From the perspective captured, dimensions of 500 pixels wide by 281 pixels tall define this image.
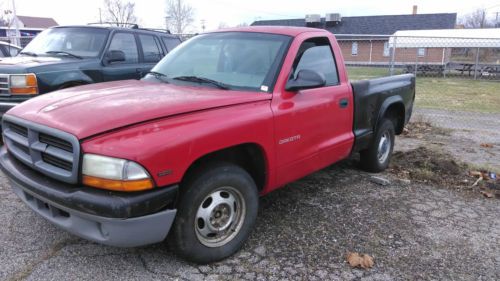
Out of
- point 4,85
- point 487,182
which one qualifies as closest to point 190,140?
point 487,182

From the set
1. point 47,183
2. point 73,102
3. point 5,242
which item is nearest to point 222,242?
point 47,183

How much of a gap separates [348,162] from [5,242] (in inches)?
169

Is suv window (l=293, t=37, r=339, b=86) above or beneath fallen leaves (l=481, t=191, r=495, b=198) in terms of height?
above

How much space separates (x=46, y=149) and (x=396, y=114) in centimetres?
461

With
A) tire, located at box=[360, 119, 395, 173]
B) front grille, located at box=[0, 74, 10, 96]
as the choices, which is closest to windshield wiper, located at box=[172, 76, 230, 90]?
tire, located at box=[360, 119, 395, 173]

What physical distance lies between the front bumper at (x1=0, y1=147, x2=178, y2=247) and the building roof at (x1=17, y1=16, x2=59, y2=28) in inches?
2950

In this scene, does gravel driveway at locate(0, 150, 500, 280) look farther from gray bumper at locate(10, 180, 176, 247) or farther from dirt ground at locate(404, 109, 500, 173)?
dirt ground at locate(404, 109, 500, 173)

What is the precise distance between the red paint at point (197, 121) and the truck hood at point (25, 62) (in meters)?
2.78

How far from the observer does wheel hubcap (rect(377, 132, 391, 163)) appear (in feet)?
18.2

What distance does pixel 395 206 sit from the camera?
4.43 m

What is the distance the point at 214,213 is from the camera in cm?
314

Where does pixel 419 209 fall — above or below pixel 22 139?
below

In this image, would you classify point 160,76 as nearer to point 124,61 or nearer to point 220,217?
point 220,217

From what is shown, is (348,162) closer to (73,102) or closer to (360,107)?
(360,107)
